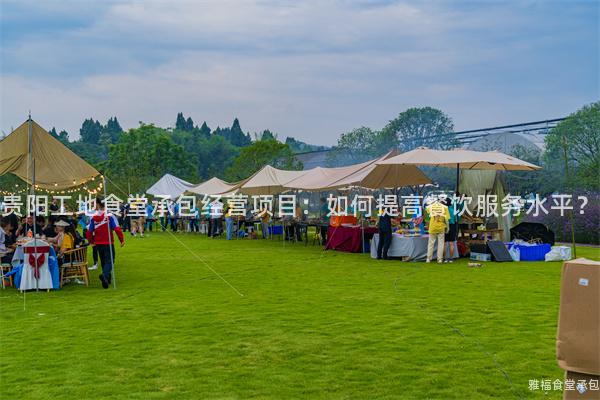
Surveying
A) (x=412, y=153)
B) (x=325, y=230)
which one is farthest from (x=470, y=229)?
(x=325, y=230)

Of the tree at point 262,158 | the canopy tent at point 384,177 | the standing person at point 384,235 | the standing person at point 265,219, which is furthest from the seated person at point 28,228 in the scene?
the tree at point 262,158

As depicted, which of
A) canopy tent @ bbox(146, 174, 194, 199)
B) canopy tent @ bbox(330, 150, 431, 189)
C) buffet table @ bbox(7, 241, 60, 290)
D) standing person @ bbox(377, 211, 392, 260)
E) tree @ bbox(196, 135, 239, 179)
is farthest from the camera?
tree @ bbox(196, 135, 239, 179)

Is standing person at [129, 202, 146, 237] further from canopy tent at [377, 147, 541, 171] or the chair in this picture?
the chair

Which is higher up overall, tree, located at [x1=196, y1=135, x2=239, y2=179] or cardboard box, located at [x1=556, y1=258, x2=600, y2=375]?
tree, located at [x1=196, y1=135, x2=239, y2=179]

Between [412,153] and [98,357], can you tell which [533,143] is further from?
[98,357]

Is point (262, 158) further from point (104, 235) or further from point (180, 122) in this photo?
point (180, 122)

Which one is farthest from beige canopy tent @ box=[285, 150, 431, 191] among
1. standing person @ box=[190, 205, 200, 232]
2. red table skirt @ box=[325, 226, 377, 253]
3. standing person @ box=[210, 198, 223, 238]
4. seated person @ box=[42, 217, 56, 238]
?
standing person @ box=[190, 205, 200, 232]

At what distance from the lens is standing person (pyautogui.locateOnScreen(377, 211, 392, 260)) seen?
15522 millimetres

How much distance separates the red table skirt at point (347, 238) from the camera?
17781 mm

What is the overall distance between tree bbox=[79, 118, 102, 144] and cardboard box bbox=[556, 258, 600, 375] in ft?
400

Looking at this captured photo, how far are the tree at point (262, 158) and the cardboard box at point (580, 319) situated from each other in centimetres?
4123

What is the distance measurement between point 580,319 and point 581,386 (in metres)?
0.38

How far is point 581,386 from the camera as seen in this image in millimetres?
3562

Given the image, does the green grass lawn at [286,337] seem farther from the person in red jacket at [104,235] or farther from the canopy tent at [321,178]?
the canopy tent at [321,178]
